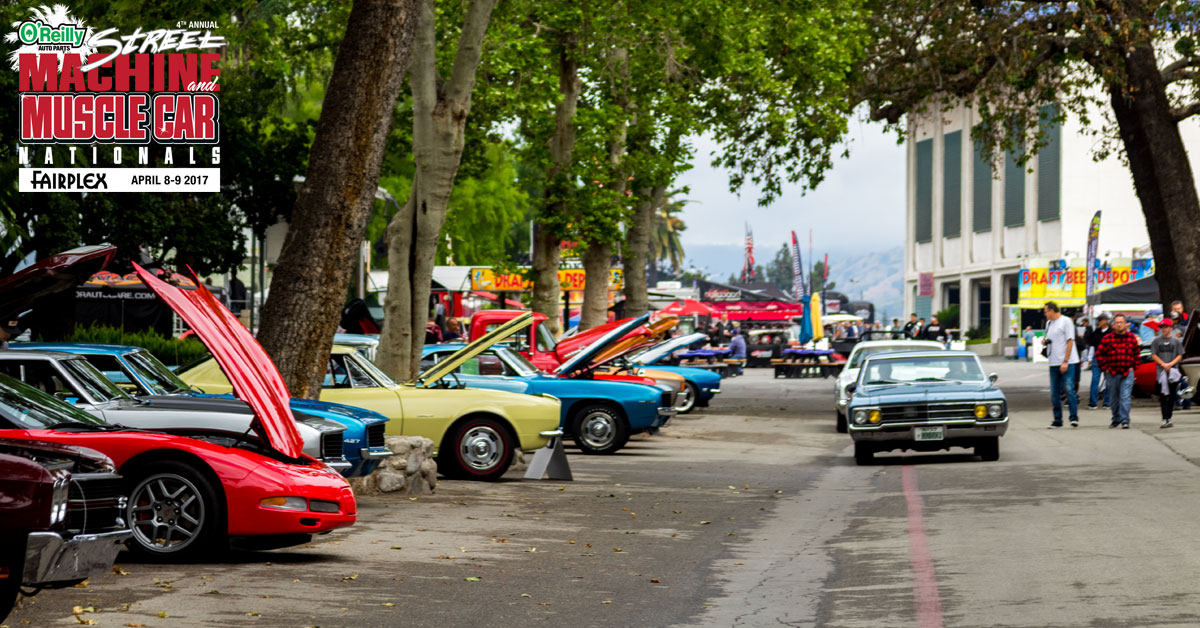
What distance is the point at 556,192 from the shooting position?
104 feet

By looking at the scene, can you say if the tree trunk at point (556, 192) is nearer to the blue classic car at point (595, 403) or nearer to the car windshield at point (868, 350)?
the car windshield at point (868, 350)

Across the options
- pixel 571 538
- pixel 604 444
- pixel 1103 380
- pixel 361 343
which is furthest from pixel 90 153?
pixel 1103 380

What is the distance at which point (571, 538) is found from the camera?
38.6 ft

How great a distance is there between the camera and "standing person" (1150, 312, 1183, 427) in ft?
73.8

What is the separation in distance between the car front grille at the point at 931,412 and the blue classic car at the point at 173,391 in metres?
6.94

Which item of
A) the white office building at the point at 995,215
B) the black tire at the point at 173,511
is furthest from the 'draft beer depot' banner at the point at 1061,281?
the black tire at the point at 173,511

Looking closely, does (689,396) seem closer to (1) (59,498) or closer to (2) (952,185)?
(1) (59,498)

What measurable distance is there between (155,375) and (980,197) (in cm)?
7023

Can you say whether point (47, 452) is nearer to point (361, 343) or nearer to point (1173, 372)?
point (361, 343)

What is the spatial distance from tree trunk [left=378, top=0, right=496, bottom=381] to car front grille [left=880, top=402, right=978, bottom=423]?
21.1 ft

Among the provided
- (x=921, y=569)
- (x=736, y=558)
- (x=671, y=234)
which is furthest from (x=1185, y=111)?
(x=671, y=234)

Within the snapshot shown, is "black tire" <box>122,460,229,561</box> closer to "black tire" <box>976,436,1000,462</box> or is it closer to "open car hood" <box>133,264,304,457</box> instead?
"open car hood" <box>133,264,304,457</box>

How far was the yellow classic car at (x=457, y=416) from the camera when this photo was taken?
53.2 ft
